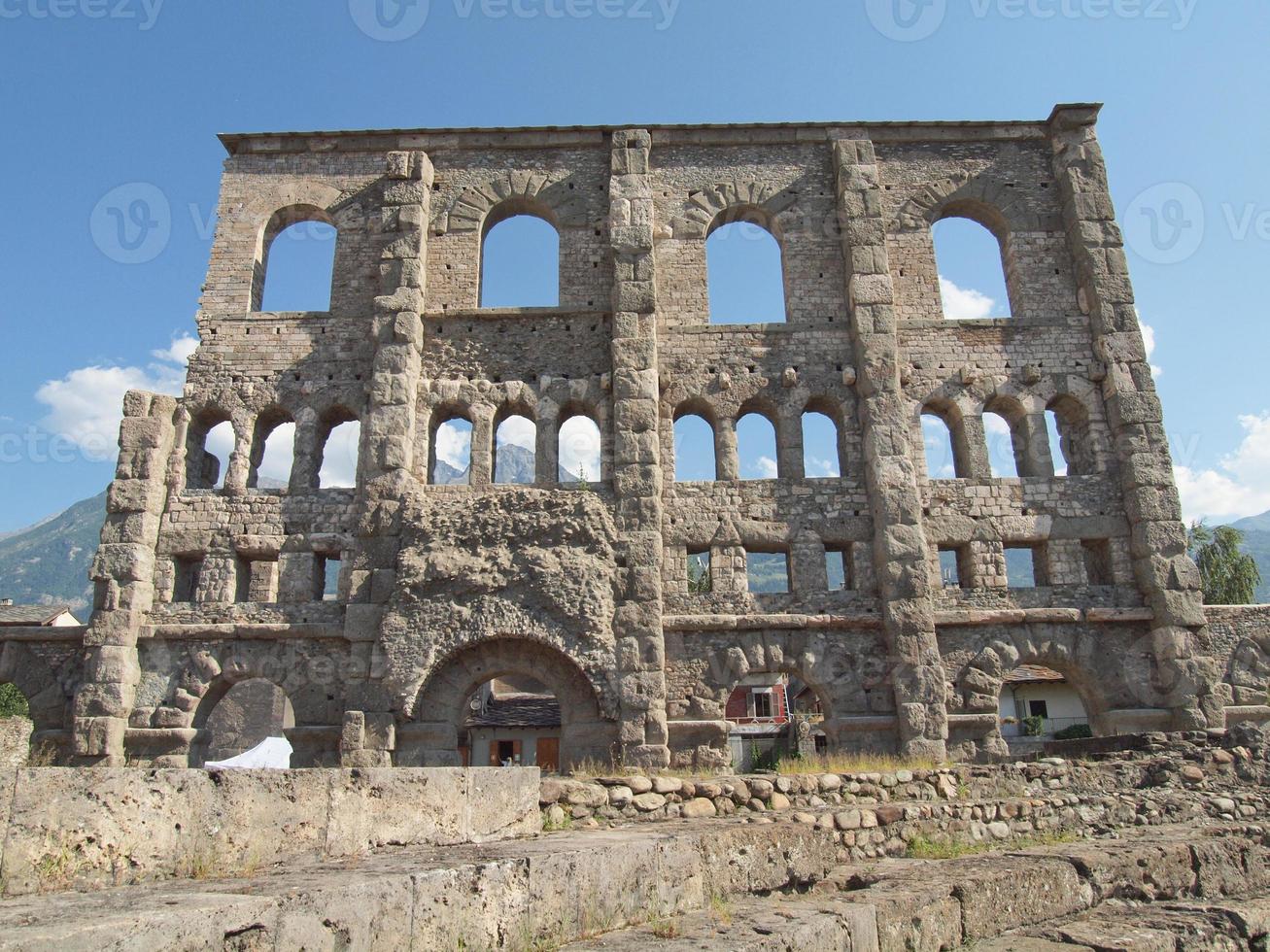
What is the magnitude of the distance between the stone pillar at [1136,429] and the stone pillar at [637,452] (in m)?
8.31

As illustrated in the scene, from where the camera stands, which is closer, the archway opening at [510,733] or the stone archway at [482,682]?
the stone archway at [482,682]

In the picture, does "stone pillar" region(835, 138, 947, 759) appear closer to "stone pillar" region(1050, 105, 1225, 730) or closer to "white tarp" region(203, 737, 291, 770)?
"stone pillar" region(1050, 105, 1225, 730)

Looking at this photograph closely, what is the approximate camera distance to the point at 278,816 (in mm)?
5156

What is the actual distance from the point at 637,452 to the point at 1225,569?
28434 millimetres

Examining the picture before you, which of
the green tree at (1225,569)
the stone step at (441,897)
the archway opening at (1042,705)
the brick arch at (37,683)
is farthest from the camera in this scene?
the green tree at (1225,569)

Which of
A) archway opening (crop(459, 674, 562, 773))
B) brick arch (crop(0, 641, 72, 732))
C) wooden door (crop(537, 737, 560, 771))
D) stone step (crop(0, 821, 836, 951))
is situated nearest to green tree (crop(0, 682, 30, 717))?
archway opening (crop(459, 674, 562, 773))

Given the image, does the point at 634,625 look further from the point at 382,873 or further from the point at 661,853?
the point at 382,873

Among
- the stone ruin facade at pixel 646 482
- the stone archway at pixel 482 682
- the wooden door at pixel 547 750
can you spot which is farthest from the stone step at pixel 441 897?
the wooden door at pixel 547 750

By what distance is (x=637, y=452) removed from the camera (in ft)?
49.2

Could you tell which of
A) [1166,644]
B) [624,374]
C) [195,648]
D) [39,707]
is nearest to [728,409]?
[624,374]

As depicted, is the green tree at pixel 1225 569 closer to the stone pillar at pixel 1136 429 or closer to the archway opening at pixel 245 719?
the stone pillar at pixel 1136 429

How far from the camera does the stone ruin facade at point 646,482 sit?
1404 cm

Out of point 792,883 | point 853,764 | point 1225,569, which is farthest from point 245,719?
point 1225,569

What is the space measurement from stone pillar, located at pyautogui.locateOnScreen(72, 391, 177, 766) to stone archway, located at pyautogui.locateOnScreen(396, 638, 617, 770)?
474 centimetres
